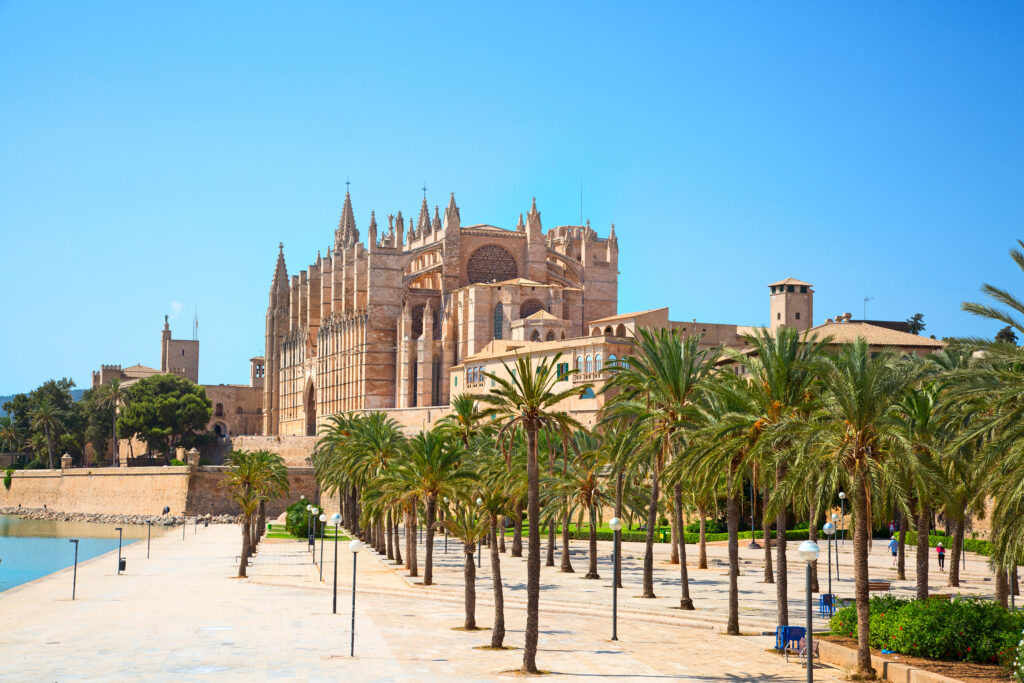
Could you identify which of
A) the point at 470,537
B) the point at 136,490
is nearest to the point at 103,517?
the point at 136,490

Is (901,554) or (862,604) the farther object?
(901,554)

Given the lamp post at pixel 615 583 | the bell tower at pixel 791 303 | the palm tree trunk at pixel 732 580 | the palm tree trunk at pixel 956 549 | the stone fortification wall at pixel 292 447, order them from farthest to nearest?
1. the stone fortification wall at pixel 292 447
2. the bell tower at pixel 791 303
3. the palm tree trunk at pixel 956 549
4. the palm tree trunk at pixel 732 580
5. the lamp post at pixel 615 583

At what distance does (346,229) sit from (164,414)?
2251 cm

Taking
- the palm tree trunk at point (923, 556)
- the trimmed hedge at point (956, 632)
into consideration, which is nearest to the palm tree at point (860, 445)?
the trimmed hedge at point (956, 632)

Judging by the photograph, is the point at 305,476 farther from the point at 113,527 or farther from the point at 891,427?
the point at 891,427

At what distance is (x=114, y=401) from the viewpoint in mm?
95812

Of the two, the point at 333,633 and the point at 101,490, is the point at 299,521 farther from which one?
the point at 101,490

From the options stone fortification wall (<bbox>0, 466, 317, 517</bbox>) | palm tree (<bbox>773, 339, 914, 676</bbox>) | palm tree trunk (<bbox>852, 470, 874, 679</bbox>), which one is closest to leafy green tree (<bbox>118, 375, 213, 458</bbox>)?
stone fortification wall (<bbox>0, 466, 317, 517</bbox>)

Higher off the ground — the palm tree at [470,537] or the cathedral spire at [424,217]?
the cathedral spire at [424,217]

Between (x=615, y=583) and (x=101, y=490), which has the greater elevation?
(x=615, y=583)

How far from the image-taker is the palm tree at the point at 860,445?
727 inches

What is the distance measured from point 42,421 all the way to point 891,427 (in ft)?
285

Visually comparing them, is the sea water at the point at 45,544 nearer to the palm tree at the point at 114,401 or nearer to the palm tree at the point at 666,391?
the palm tree at the point at 114,401

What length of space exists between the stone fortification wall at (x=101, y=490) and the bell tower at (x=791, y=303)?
123 feet
